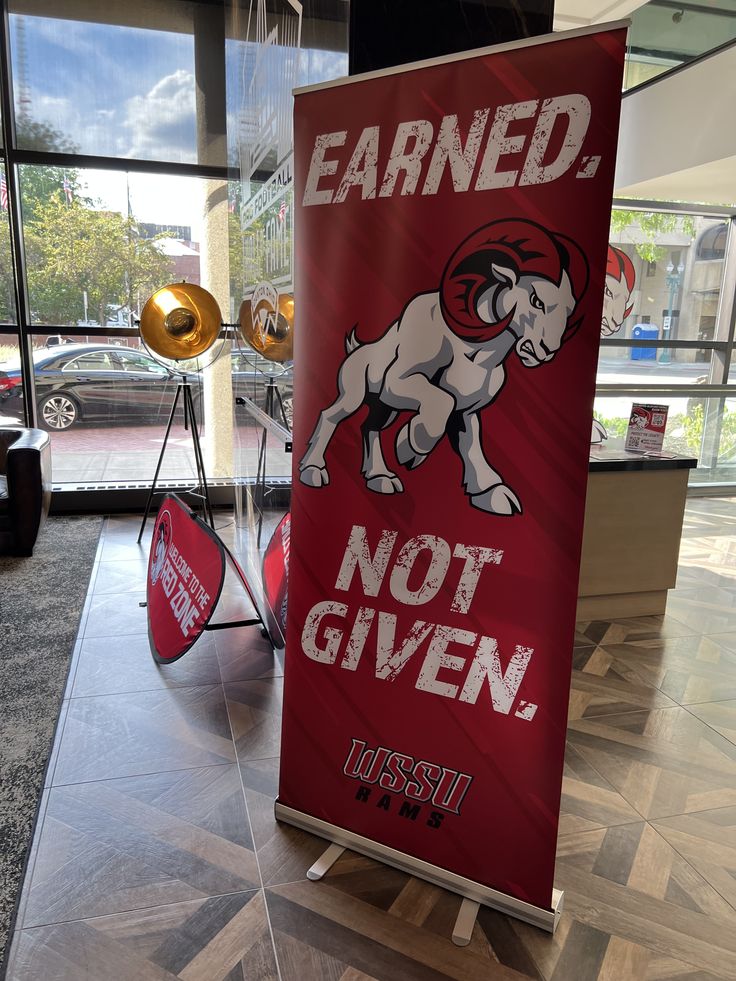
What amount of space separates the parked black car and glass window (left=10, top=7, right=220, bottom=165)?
1.51 meters

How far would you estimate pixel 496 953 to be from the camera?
178 cm

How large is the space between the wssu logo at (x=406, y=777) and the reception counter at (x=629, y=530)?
195 cm

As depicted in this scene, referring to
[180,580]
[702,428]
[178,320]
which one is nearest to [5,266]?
[178,320]

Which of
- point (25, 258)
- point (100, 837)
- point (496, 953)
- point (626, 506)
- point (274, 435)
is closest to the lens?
point (496, 953)

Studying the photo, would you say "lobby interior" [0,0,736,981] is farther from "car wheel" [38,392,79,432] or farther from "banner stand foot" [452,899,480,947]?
"car wheel" [38,392,79,432]

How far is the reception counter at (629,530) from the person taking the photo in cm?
365

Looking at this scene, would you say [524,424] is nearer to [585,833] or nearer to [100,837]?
[585,833]

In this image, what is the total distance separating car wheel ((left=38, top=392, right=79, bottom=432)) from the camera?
5.73m

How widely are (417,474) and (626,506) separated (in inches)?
87.2

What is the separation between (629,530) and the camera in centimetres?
371

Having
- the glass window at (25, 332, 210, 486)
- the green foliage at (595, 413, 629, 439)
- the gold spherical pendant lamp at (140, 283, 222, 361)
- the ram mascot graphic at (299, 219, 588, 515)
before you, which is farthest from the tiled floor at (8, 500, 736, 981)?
the green foliage at (595, 413, 629, 439)

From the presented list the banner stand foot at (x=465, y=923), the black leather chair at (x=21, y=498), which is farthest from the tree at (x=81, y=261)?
the banner stand foot at (x=465, y=923)

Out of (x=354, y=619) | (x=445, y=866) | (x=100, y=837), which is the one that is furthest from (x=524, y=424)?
(x=100, y=837)

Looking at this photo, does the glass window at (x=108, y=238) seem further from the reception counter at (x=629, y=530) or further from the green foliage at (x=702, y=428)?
the green foliage at (x=702, y=428)
